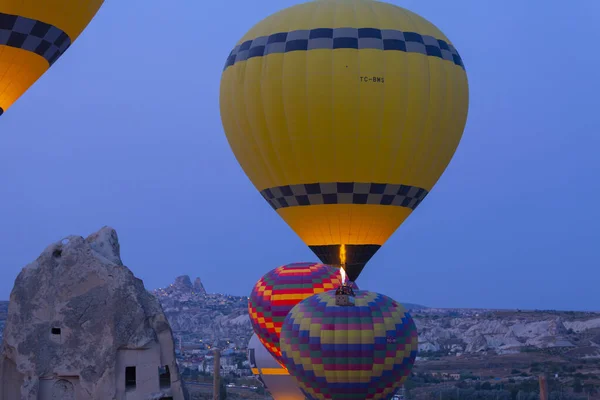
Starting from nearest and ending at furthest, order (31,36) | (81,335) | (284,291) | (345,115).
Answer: (31,36), (81,335), (345,115), (284,291)

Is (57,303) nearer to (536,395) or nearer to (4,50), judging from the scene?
(4,50)

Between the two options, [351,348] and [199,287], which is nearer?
[351,348]

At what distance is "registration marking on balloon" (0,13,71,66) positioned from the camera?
59.2ft

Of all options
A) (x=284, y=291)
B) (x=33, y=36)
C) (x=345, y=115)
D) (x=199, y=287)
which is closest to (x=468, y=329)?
(x=199, y=287)

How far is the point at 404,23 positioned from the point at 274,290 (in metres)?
6.61

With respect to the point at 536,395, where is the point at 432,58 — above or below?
above

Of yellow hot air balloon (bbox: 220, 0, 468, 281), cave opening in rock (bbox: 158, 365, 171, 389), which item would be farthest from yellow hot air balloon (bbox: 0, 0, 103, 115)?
cave opening in rock (bbox: 158, 365, 171, 389)

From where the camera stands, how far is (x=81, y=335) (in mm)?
19672

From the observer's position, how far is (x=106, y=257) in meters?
20.3

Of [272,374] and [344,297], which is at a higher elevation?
[344,297]

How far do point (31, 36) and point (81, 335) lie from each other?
5.04 m

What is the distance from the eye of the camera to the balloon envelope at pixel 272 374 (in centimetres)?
2727

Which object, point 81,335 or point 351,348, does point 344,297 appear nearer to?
point 351,348

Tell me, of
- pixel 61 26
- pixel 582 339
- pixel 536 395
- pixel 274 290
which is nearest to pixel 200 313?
pixel 582 339
